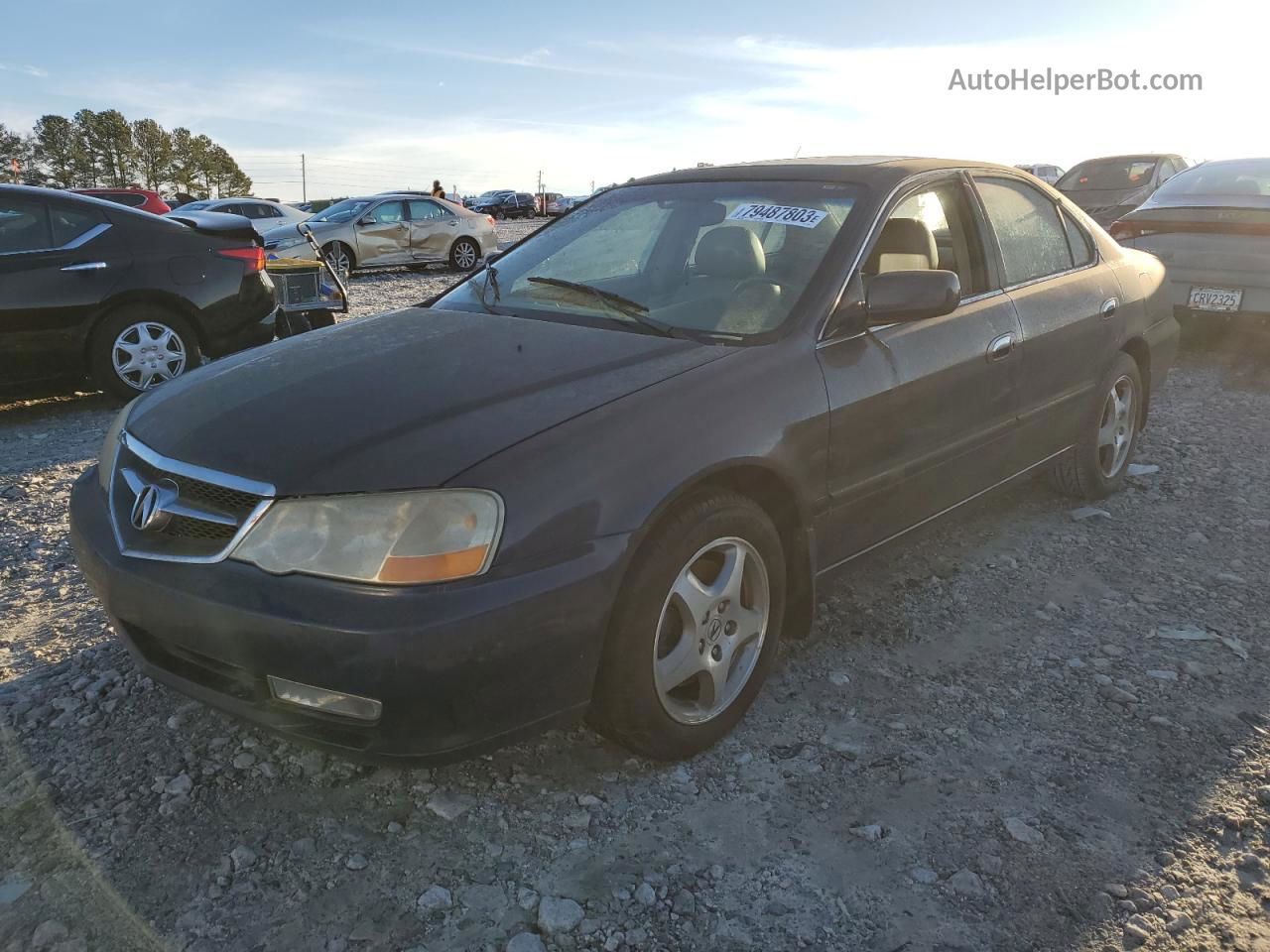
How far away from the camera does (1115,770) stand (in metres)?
2.55

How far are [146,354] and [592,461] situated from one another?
498 centimetres

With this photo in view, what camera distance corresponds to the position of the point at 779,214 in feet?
10.4

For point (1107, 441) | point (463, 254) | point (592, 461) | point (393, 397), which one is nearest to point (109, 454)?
point (393, 397)

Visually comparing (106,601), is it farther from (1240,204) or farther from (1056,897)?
(1240,204)

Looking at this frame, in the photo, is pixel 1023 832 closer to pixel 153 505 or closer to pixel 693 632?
pixel 693 632

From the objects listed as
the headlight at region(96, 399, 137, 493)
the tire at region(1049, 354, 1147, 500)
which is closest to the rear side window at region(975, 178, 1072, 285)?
the tire at region(1049, 354, 1147, 500)

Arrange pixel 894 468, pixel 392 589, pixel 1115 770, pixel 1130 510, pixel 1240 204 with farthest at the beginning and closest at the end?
pixel 1240 204
pixel 1130 510
pixel 894 468
pixel 1115 770
pixel 392 589

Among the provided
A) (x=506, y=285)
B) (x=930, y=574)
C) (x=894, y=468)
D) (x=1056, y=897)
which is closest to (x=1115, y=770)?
(x=1056, y=897)

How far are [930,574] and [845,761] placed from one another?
144 cm

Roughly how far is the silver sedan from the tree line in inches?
2487

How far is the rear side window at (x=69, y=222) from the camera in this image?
5.89 meters

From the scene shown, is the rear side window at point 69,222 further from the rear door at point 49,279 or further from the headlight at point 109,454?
the headlight at point 109,454

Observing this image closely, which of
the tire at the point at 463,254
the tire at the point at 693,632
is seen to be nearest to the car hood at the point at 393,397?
the tire at the point at 693,632

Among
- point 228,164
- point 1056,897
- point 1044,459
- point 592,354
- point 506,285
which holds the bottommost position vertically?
point 1056,897
